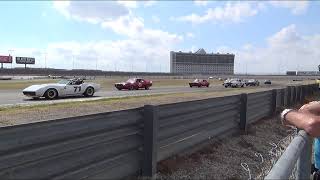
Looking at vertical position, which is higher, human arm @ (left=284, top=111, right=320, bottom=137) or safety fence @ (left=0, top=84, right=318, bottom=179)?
human arm @ (left=284, top=111, right=320, bottom=137)

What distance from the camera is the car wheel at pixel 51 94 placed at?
27641 mm

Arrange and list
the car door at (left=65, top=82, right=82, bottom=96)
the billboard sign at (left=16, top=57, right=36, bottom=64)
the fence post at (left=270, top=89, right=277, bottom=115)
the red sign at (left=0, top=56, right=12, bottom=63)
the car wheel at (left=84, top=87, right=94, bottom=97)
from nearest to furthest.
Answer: the fence post at (left=270, top=89, right=277, bottom=115) < the car door at (left=65, top=82, right=82, bottom=96) < the car wheel at (left=84, top=87, right=94, bottom=97) < the red sign at (left=0, top=56, right=12, bottom=63) < the billboard sign at (left=16, top=57, right=36, bottom=64)

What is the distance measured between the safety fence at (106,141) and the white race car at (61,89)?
64.4ft

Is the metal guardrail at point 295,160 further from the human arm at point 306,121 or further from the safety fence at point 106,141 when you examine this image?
the safety fence at point 106,141

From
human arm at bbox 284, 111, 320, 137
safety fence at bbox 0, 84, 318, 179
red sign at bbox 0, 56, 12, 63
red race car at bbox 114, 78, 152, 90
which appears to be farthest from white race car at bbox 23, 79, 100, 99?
red sign at bbox 0, 56, 12, 63

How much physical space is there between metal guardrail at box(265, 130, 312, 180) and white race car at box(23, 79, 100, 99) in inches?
974

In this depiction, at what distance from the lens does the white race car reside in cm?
2711

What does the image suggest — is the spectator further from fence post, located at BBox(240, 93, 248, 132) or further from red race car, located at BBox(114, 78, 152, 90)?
red race car, located at BBox(114, 78, 152, 90)

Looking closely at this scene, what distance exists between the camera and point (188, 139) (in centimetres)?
781

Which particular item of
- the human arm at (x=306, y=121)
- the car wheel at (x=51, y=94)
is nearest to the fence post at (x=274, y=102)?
the human arm at (x=306, y=121)

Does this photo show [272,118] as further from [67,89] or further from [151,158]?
[67,89]

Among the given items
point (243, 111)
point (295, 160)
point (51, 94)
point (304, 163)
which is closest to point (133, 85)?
point (51, 94)

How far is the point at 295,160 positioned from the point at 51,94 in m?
26.1

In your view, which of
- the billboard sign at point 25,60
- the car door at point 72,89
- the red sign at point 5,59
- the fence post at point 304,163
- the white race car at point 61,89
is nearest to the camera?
the fence post at point 304,163
